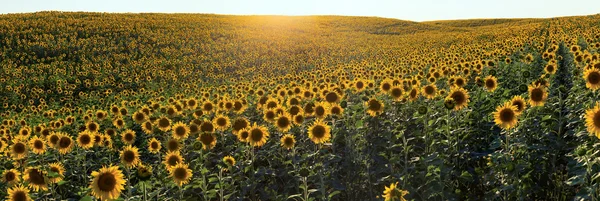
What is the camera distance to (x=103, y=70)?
87.4 feet

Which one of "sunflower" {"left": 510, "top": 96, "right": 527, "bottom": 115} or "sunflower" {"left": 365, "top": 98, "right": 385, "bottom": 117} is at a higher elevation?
"sunflower" {"left": 510, "top": 96, "right": 527, "bottom": 115}

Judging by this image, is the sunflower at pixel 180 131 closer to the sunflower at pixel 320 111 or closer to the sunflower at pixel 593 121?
the sunflower at pixel 320 111

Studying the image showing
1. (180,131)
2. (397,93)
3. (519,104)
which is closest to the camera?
(519,104)

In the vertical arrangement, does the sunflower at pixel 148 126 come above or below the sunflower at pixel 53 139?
below

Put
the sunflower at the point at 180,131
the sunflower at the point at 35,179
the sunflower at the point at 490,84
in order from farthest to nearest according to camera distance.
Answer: the sunflower at the point at 490,84
the sunflower at the point at 180,131
the sunflower at the point at 35,179

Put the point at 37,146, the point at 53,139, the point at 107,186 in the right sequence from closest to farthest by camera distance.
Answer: the point at 107,186, the point at 37,146, the point at 53,139

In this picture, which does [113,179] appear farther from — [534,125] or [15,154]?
[534,125]

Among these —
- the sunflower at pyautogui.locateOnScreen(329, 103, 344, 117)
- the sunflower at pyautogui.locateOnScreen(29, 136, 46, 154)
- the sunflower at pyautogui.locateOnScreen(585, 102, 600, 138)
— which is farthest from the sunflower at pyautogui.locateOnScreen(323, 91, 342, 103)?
the sunflower at pyautogui.locateOnScreen(29, 136, 46, 154)

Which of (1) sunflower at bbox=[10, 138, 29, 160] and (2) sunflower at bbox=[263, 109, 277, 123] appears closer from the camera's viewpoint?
(1) sunflower at bbox=[10, 138, 29, 160]

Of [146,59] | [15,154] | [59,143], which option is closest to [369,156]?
[59,143]

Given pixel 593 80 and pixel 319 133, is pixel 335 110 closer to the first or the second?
pixel 319 133

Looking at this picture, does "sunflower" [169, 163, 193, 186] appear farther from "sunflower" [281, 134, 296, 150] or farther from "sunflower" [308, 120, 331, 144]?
"sunflower" [308, 120, 331, 144]

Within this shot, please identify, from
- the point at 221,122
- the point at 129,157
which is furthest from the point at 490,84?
the point at 129,157

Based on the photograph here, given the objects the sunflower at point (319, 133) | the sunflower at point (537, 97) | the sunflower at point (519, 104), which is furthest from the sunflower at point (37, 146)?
the sunflower at point (537, 97)
